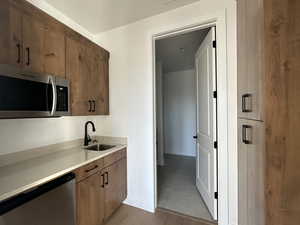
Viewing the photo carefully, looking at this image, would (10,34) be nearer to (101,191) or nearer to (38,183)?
(38,183)

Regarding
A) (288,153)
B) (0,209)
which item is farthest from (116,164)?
(288,153)

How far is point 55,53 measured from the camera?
5.27ft

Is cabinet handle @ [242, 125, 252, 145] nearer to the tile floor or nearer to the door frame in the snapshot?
the door frame

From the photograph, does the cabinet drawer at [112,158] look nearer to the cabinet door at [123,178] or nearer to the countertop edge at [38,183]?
the cabinet door at [123,178]

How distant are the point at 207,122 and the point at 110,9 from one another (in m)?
2.03

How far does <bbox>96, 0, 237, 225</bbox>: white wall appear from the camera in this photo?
215 cm

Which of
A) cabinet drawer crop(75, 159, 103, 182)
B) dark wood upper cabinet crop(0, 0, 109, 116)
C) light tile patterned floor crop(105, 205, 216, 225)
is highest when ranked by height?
dark wood upper cabinet crop(0, 0, 109, 116)

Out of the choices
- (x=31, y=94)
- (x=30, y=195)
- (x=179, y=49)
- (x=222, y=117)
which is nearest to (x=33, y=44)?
(x=31, y=94)

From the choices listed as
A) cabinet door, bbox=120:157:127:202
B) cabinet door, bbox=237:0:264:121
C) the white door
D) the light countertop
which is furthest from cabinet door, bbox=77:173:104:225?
cabinet door, bbox=237:0:264:121

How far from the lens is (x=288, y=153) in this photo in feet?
2.73

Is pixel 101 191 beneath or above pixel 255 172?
beneath

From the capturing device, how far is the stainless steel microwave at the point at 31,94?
112 cm

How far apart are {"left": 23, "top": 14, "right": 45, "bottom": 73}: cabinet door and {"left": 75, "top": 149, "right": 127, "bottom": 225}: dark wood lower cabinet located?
1072mm

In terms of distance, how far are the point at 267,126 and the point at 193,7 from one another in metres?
1.78
